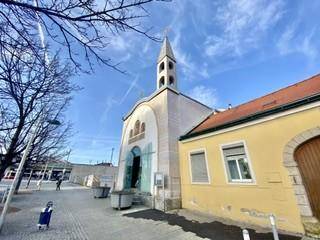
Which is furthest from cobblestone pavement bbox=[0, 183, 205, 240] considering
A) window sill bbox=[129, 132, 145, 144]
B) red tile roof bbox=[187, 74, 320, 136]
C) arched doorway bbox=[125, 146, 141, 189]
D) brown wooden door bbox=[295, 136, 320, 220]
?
window sill bbox=[129, 132, 145, 144]

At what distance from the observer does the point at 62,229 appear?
6188 mm

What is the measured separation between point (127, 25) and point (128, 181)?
14347mm

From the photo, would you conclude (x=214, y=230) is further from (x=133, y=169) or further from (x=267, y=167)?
(x=133, y=169)

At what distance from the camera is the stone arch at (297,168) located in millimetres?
5589

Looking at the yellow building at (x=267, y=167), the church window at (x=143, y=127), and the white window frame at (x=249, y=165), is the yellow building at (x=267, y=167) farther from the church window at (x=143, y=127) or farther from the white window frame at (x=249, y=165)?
the church window at (x=143, y=127)

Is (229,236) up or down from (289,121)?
down

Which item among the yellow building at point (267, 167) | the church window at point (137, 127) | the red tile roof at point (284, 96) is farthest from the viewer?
the church window at point (137, 127)

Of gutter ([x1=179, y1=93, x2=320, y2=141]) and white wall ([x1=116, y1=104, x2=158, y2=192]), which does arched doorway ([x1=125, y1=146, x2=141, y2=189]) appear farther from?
gutter ([x1=179, y1=93, x2=320, y2=141])

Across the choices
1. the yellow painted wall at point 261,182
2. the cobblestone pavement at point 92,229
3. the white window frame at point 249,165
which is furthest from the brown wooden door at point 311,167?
the cobblestone pavement at point 92,229

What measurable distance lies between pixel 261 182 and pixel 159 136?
704 cm

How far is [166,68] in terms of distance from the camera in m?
15.0

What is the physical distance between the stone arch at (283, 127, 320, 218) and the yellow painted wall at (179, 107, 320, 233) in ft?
0.47

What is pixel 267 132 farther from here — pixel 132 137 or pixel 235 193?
pixel 132 137

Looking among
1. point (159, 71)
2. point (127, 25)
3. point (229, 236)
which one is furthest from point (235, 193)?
point (159, 71)
